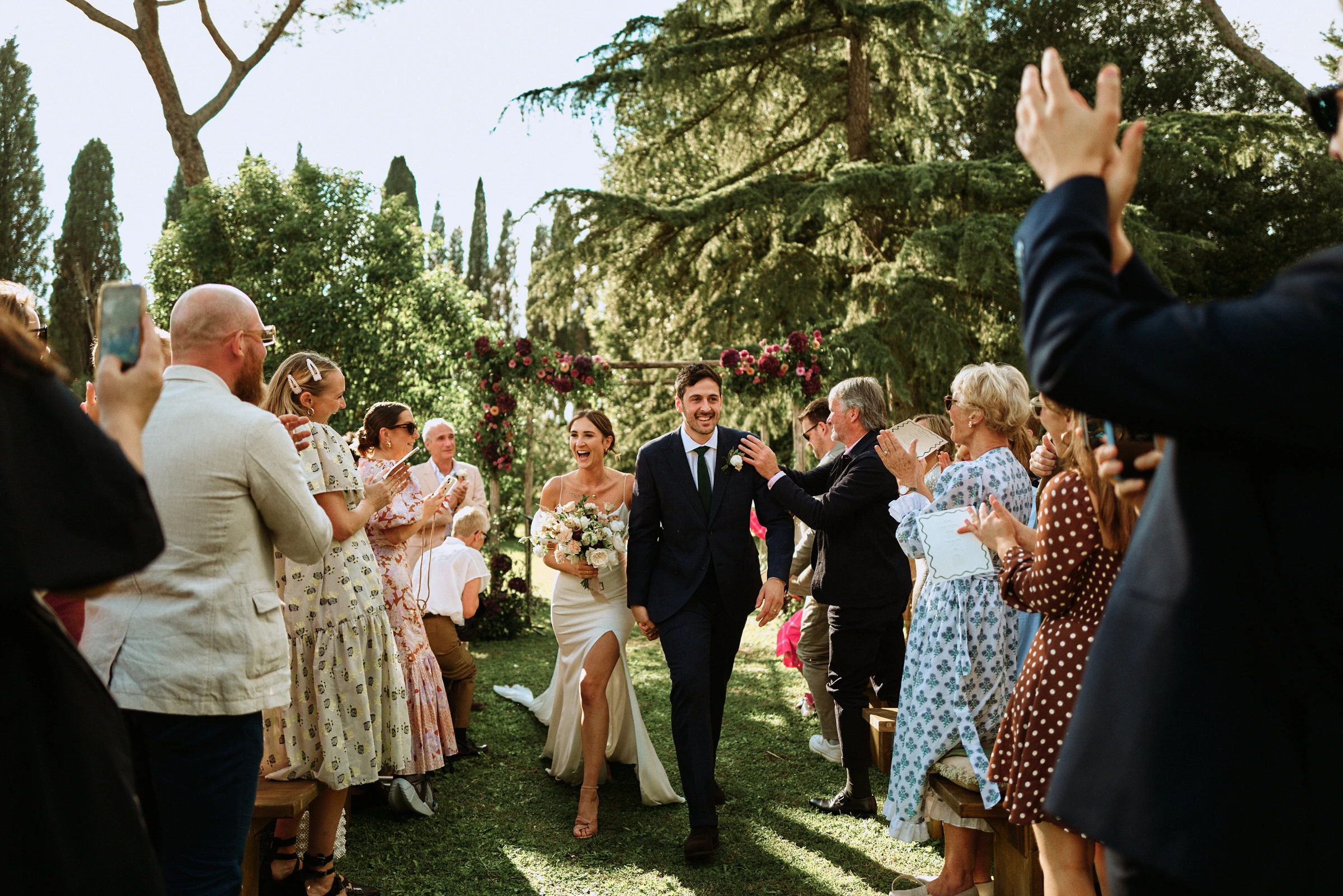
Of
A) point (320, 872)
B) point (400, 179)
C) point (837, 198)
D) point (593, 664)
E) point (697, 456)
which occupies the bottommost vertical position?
point (320, 872)

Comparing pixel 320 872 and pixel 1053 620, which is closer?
pixel 1053 620

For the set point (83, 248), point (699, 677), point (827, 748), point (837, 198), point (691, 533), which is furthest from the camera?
point (83, 248)

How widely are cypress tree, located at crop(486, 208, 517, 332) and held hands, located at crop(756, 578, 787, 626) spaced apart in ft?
140

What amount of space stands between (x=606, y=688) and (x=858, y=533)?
66.9 inches

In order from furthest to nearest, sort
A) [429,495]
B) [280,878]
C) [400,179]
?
[400,179] < [429,495] < [280,878]

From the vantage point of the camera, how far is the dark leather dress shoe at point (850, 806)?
17.0 feet

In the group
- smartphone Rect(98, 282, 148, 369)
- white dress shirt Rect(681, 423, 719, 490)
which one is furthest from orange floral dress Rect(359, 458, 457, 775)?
smartphone Rect(98, 282, 148, 369)

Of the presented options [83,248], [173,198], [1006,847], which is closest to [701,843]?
[1006,847]

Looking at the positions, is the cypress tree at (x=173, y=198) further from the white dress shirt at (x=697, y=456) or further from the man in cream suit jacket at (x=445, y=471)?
the white dress shirt at (x=697, y=456)

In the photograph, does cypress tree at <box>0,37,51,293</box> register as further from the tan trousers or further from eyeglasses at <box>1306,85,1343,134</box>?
eyeglasses at <box>1306,85,1343,134</box>

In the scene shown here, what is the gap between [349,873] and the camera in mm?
4477

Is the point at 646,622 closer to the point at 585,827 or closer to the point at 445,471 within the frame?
the point at 585,827

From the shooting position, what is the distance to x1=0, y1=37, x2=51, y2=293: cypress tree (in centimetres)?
2800

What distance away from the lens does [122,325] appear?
171cm
